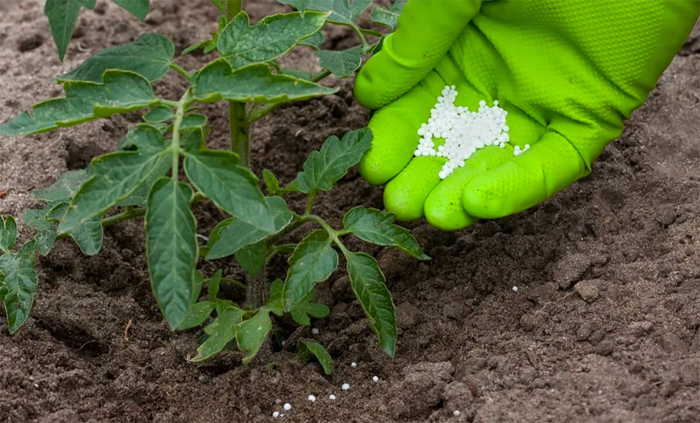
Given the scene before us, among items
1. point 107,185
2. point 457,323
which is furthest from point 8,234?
point 457,323

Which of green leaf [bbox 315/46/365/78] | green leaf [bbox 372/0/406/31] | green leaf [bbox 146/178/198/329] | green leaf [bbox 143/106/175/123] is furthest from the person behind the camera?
green leaf [bbox 372/0/406/31]

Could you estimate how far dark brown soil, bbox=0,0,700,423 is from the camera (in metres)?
1.44

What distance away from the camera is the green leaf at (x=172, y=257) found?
1149 millimetres

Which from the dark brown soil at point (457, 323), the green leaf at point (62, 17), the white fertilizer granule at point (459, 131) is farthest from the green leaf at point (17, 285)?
the white fertilizer granule at point (459, 131)

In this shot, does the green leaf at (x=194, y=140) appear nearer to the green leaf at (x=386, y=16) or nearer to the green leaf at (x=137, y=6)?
the green leaf at (x=137, y=6)

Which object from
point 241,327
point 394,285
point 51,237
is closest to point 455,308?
point 394,285

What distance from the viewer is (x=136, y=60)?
1.40m

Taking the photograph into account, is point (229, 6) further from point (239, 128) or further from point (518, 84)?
point (518, 84)

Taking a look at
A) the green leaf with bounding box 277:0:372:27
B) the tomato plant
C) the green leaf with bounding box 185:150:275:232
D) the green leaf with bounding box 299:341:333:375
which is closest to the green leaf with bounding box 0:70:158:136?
the tomato plant

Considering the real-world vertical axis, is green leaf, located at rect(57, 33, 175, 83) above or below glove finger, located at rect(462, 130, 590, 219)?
above

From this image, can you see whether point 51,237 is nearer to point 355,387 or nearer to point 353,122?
point 355,387

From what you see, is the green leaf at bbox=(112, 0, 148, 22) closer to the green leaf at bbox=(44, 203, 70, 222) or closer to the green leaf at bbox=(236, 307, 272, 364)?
the green leaf at bbox=(44, 203, 70, 222)

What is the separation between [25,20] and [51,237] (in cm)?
126

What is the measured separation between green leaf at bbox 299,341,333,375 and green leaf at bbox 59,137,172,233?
0.56 metres
